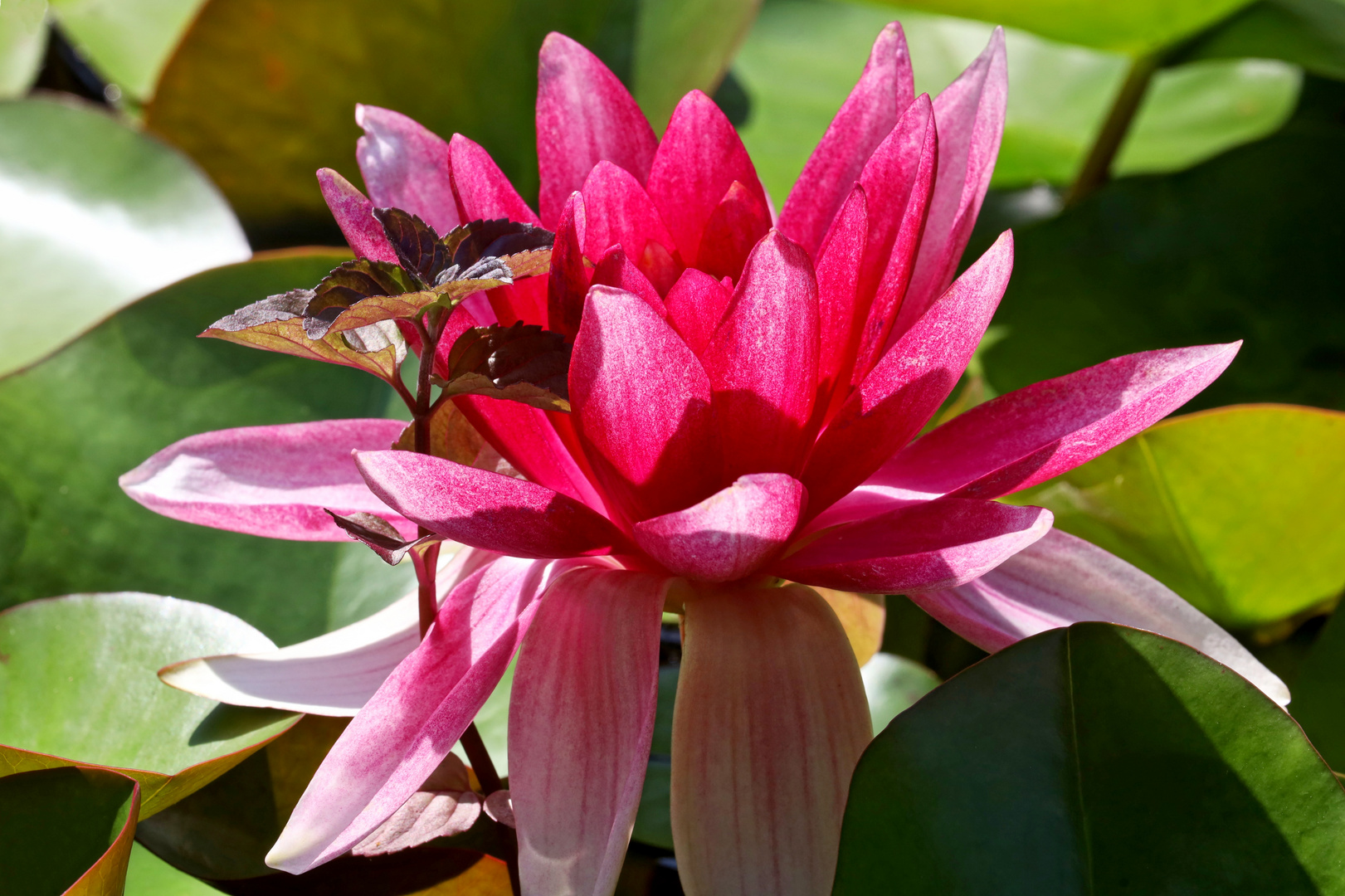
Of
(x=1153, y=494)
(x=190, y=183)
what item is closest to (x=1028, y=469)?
Answer: (x=1153, y=494)

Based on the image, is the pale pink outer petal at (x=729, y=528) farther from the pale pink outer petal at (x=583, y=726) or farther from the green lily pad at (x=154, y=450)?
the green lily pad at (x=154, y=450)

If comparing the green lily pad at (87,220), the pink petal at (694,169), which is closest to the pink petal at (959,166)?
the pink petal at (694,169)

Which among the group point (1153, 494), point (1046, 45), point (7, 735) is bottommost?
point (7, 735)

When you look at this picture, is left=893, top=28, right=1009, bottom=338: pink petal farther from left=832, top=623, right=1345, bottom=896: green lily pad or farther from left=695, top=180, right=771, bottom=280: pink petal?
left=832, top=623, right=1345, bottom=896: green lily pad

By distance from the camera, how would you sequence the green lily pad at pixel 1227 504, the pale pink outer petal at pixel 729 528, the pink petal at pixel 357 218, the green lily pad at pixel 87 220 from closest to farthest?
the pale pink outer petal at pixel 729 528 < the pink petal at pixel 357 218 < the green lily pad at pixel 1227 504 < the green lily pad at pixel 87 220

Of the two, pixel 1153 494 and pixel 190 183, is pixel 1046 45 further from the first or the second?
pixel 190 183

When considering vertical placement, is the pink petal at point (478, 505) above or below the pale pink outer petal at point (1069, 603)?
above

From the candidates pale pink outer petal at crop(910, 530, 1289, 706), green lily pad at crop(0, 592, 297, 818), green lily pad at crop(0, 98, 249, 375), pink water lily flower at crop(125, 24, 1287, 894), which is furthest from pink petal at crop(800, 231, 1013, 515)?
green lily pad at crop(0, 98, 249, 375)
